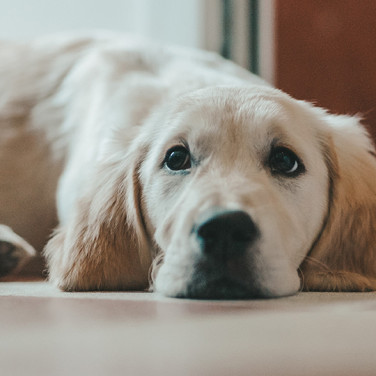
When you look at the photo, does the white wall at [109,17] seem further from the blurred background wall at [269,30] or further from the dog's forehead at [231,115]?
the dog's forehead at [231,115]

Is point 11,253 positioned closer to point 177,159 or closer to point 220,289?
point 177,159

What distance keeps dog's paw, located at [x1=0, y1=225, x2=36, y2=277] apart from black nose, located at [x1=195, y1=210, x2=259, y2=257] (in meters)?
0.66

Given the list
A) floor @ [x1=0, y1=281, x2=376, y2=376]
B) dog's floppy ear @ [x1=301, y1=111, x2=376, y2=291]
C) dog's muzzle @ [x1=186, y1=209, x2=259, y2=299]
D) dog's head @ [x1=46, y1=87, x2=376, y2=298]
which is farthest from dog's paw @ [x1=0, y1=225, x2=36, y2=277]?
dog's floppy ear @ [x1=301, y1=111, x2=376, y2=291]

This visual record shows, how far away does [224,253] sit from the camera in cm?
149

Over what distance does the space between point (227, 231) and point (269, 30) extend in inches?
110

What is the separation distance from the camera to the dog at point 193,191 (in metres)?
1.55

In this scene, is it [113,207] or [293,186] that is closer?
[293,186]

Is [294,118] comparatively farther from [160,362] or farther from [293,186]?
[160,362]

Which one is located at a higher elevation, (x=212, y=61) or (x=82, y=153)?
(x=212, y=61)

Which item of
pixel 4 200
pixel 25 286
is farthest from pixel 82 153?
pixel 25 286

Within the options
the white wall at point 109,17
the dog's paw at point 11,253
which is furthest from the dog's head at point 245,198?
the white wall at point 109,17

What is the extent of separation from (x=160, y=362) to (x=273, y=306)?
0.57 m

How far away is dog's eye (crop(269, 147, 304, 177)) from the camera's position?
1.81 meters

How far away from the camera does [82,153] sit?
8.16 feet
